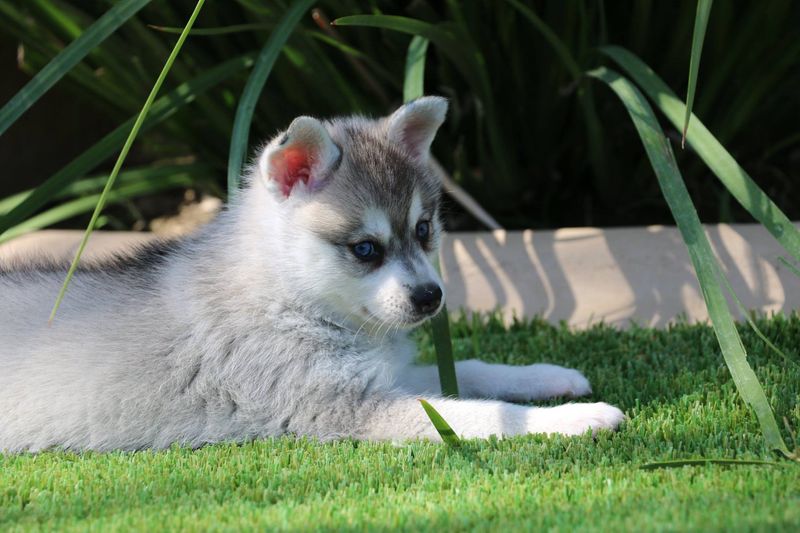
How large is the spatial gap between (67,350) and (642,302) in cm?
210

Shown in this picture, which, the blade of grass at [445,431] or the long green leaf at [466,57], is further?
the long green leaf at [466,57]

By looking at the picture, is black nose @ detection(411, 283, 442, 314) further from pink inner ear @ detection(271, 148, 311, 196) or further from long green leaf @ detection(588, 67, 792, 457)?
long green leaf @ detection(588, 67, 792, 457)

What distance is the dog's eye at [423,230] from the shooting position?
108 inches

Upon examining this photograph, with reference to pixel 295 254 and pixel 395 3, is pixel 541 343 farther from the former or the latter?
pixel 395 3

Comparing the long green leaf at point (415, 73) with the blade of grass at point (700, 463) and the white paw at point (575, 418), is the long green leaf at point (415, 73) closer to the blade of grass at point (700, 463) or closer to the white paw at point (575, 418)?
the white paw at point (575, 418)

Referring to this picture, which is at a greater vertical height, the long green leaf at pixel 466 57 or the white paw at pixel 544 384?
the long green leaf at pixel 466 57

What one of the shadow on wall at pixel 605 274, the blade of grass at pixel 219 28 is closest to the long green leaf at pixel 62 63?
the blade of grass at pixel 219 28

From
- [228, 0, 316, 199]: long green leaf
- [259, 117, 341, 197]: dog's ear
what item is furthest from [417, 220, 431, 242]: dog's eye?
[228, 0, 316, 199]: long green leaf

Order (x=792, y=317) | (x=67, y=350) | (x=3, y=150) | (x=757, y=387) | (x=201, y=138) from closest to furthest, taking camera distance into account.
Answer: (x=757, y=387) < (x=67, y=350) < (x=792, y=317) < (x=201, y=138) < (x=3, y=150)

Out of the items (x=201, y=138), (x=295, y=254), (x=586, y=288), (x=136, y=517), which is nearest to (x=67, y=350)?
(x=295, y=254)

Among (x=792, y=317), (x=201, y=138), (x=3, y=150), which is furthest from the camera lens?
(x=3, y=150)

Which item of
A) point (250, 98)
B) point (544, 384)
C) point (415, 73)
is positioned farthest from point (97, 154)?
point (544, 384)

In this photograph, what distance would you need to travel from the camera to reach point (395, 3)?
421 centimetres

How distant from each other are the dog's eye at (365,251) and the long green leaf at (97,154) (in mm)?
936
